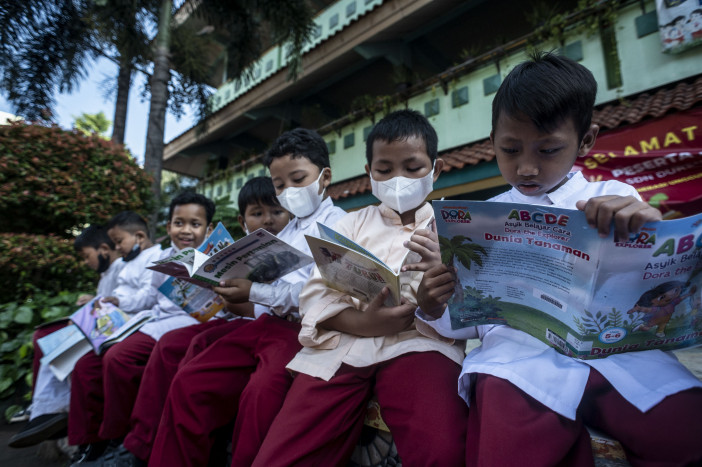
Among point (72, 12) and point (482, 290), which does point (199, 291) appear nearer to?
point (482, 290)

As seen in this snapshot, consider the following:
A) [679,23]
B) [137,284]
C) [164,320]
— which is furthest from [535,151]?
[679,23]

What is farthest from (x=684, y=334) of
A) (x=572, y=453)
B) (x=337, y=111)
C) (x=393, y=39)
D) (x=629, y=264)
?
(x=337, y=111)

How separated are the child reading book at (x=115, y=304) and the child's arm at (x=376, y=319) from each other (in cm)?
178

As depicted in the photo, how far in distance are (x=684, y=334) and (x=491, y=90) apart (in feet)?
16.3

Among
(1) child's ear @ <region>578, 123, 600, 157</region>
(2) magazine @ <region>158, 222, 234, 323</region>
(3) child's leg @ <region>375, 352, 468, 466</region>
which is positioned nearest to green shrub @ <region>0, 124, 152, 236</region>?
(2) magazine @ <region>158, 222, 234, 323</region>

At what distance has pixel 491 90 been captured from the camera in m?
5.16

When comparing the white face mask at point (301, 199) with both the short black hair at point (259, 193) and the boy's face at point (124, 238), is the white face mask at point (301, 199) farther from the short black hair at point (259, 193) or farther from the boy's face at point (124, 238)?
the boy's face at point (124, 238)

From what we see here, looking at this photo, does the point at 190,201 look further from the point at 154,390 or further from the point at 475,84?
the point at 475,84

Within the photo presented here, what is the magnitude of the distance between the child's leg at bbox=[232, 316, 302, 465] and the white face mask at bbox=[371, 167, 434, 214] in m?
0.69

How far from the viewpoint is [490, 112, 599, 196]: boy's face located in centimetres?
105

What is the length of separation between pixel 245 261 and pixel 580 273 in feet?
3.78

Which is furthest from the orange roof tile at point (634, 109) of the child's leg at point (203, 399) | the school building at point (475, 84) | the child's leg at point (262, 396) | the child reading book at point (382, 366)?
the child's leg at point (203, 399)

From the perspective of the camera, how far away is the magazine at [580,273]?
29.0 inches

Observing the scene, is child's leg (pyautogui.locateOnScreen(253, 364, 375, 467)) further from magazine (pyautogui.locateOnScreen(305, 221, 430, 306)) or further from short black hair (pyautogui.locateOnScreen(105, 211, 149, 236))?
short black hair (pyautogui.locateOnScreen(105, 211, 149, 236))
